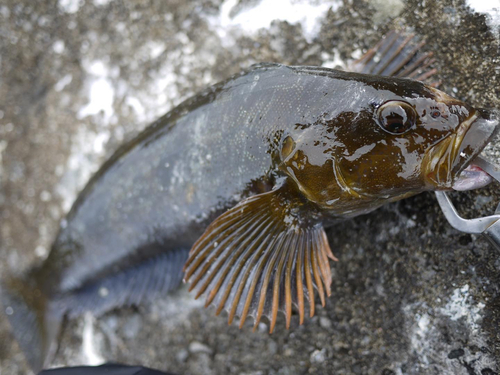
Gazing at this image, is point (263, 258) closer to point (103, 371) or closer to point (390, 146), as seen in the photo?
point (390, 146)

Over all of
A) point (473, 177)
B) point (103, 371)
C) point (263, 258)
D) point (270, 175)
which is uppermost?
point (270, 175)

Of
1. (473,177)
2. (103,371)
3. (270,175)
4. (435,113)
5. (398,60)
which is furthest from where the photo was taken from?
(103,371)

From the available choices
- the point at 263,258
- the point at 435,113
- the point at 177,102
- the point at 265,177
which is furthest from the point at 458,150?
the point at 177,102

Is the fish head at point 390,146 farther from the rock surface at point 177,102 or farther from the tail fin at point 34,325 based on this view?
the tail fin at point 34,325

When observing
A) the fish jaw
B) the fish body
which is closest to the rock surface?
the fish jaw

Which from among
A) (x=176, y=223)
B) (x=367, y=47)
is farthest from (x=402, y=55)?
(x=176, y=223)

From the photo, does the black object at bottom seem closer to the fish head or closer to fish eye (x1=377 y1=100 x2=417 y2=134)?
the fish head

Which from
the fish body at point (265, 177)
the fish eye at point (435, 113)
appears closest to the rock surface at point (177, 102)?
the fish body at point (265, 177)

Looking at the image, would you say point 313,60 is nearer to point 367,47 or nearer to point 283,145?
point 367,47
